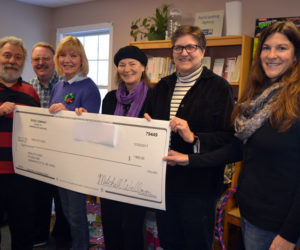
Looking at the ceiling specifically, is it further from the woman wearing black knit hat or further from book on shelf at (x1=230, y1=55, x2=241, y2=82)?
the woman wearing black knit hat

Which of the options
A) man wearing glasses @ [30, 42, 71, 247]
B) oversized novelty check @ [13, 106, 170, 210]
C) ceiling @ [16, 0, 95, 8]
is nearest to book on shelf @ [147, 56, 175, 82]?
man wearing glasses @ [30, 42, 71, 247]

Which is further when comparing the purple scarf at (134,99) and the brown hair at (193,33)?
the purple scarf at (134,99)

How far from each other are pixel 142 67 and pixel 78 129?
0.58m

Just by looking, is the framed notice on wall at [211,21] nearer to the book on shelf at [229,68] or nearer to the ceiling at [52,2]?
the book on shelf at [229,68]

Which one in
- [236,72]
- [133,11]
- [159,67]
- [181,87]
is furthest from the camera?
[133,11]

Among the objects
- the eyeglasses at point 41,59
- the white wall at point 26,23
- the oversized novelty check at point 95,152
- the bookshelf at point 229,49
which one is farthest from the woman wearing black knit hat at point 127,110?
the white wall at point 26,23

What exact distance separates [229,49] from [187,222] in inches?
88.6

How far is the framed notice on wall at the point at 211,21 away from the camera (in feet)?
10.4

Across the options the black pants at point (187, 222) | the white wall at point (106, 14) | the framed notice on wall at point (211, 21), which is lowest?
the black pants at point (187, 222)

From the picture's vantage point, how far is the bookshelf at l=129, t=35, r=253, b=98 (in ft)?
9.15

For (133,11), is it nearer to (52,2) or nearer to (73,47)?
(52,2)

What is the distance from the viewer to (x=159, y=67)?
139 inches

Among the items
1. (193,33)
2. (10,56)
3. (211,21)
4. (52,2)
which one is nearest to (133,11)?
(211,21)

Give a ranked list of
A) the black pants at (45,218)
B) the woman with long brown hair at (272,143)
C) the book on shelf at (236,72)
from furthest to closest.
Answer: the book on shelf at (236,72) < the black pants at (45,218) < the woman with long brown hair at (272,143)
